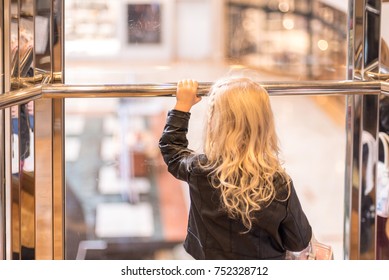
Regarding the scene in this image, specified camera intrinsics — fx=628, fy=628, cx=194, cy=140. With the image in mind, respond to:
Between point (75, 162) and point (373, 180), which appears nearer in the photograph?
point (373, 180)

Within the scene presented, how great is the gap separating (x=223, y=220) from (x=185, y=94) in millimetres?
281

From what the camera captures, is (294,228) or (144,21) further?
(144,21)

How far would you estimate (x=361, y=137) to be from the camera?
156 cm

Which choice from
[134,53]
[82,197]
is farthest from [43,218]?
[134,53]

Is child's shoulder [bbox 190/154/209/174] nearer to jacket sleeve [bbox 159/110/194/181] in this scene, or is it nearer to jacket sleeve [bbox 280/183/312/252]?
jacket sleeve [bbox 159/110/194/181]

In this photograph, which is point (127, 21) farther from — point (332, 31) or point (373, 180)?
point (373, 180)

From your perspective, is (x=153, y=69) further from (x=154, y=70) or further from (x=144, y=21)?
(x=144, y=21)

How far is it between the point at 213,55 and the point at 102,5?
31cm

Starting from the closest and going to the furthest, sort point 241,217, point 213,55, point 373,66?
point 241,217
point 373,66
point 213,55

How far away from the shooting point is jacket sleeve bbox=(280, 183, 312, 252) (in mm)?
1288

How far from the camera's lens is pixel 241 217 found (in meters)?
1.30

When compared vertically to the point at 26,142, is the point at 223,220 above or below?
below

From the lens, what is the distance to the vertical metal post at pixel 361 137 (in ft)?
4.96

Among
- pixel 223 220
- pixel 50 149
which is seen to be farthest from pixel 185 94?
pixel 50 149
